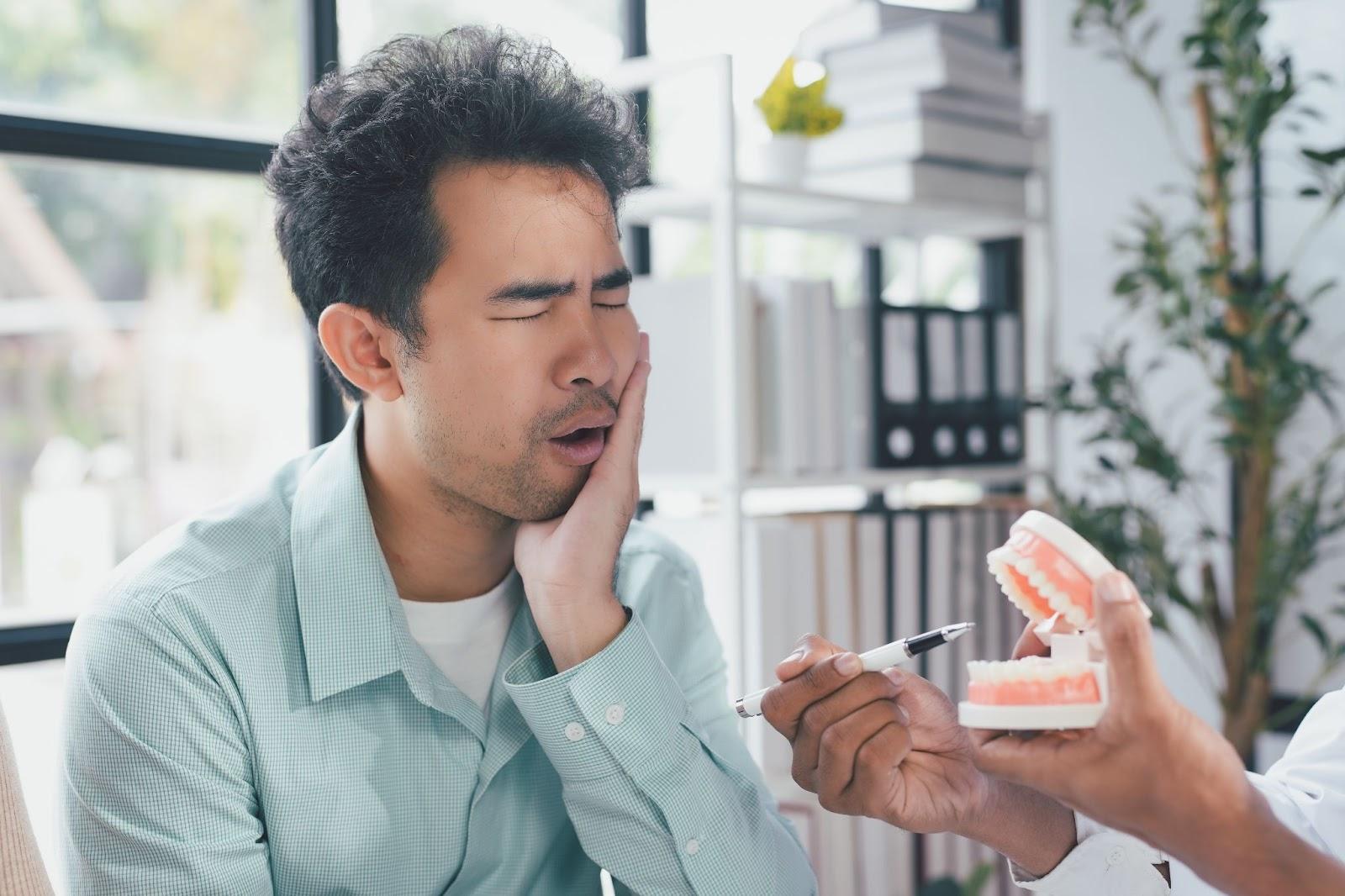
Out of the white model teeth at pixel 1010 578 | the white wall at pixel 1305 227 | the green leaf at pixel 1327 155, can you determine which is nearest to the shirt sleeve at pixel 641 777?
the white model teeth at pixel 1010 578

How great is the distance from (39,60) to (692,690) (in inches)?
57.9

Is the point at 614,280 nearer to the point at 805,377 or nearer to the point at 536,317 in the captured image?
Result: the point at 536,317

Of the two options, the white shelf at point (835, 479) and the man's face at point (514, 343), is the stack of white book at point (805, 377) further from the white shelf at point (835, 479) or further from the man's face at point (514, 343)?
the man's face at point (514, 343)

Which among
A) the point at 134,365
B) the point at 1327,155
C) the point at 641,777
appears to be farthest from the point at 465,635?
the point at 1327,155

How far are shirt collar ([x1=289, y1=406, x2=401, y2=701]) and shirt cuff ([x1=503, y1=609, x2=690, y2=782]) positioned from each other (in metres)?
0.15

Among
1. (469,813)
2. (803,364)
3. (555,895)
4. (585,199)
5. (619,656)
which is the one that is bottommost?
(555,895)

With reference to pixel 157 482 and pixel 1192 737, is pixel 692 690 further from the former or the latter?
pixel 157 482

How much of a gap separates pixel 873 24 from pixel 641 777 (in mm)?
1818

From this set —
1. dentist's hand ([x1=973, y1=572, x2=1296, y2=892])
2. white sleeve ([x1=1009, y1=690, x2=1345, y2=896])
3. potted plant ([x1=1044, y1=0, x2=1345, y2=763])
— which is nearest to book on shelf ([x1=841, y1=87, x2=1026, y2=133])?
potted plant ([x1=1044, y1=0, x2=1345, y2=763])

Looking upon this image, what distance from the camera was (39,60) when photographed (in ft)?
6.64

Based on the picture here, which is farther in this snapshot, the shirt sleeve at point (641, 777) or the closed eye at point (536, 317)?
the closed eye at point (536, 317)

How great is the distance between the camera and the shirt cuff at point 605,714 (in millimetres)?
1228

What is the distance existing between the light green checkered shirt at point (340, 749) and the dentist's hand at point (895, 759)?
16cm

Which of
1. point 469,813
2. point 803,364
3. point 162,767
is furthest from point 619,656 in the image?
point 803,364
